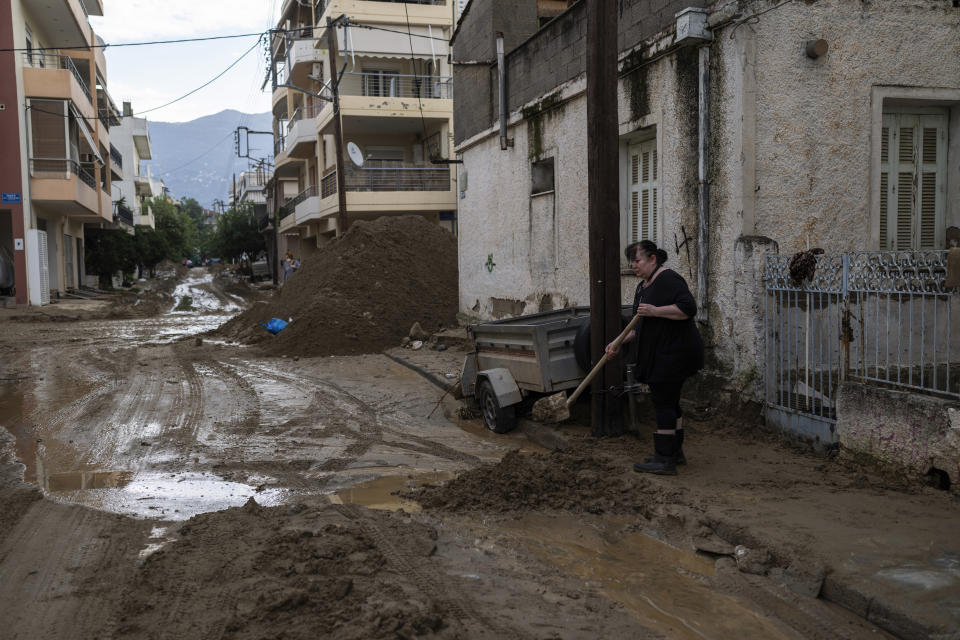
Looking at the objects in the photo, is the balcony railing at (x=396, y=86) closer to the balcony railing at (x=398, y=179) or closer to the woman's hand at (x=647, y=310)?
the balcony railing at (x=398, y=179)

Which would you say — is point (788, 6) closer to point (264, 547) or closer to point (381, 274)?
point (264, 547)

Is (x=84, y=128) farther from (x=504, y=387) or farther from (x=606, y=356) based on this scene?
(x=606, y=356)

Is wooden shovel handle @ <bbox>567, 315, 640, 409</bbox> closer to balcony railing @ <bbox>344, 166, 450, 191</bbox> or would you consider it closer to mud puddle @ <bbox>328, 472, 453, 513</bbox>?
mud puddle @ <bbox>328, 472, 453, 513</bbox>

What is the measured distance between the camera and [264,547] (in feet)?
15.0

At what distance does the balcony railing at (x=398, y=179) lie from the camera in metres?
29.3

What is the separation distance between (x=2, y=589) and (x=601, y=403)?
16.2 feet

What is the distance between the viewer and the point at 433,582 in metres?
4.14

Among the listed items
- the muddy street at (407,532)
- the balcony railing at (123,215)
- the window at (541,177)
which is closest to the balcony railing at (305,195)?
the balcony railing at (123,215)

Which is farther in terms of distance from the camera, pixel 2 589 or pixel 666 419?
pixel 666 419

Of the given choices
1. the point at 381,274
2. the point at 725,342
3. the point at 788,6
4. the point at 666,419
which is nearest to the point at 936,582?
the point at 666,419

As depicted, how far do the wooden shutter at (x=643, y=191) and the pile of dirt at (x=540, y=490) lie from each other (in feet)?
14.2

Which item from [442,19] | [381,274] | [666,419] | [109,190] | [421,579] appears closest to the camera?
[421,579]

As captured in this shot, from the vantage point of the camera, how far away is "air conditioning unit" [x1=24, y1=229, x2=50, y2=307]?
25.3m

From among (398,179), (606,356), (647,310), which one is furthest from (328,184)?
(647,310)
